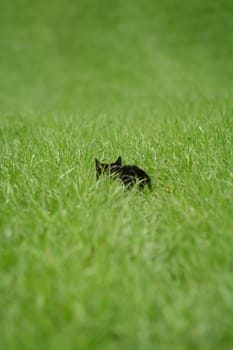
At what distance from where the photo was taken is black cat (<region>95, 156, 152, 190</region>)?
3.43m

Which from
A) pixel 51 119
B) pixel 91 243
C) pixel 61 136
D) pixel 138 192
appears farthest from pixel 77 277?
pixel 51 119

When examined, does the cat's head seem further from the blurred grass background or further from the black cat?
the blurred grass background

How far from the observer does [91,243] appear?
253 centimetres

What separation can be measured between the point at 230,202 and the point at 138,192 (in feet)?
2.45

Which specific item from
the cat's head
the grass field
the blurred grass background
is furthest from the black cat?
the blurred grass background

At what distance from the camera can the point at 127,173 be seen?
136 inches

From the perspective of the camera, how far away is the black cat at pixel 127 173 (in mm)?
3432

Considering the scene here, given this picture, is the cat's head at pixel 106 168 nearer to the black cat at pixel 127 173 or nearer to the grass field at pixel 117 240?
the black cat at pixel 127 173

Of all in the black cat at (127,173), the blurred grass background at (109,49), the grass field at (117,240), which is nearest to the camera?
the grass field at (117,240)

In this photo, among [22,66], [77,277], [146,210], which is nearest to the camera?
[77,277]

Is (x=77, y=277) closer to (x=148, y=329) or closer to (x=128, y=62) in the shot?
(x=148, y=329)

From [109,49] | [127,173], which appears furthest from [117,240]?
A: [109,49]

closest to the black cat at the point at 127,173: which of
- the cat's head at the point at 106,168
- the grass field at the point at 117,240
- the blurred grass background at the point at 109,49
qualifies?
the cat's head at the point at 106,168

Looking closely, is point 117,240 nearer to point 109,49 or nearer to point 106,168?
point 106,168
